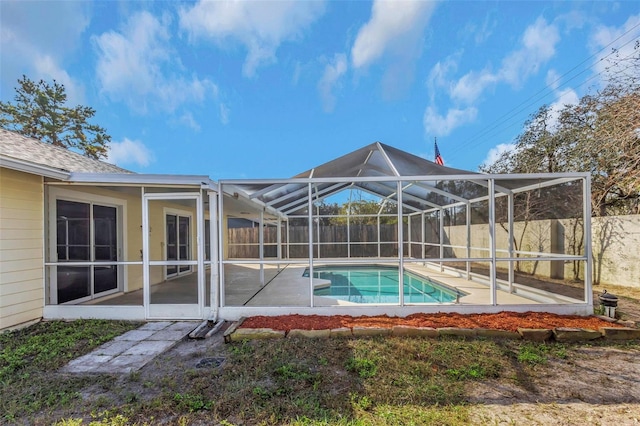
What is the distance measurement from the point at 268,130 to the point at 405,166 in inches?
642

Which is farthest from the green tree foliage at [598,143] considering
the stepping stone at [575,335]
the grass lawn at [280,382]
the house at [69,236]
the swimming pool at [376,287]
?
the house at [69,236]

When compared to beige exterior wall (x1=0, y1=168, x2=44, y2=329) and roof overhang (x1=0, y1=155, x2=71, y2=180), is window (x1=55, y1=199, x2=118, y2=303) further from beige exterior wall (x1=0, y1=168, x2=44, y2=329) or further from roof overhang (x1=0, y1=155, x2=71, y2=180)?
roof overhang (x1=0, y1=155, x2=71, y2=180)

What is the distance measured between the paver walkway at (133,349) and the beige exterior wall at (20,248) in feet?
5.88

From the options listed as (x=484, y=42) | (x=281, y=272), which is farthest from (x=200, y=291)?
(x=484, y=42)

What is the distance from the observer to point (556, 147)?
10008 mm

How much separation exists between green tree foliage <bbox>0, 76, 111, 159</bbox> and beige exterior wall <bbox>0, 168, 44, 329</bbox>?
18.2 m

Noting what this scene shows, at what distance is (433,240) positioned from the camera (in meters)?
8.98

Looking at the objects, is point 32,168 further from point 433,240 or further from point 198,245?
point 433,240

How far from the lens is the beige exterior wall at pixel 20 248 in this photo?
4430 millimetres

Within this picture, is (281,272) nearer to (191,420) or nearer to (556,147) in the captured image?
(191,420)

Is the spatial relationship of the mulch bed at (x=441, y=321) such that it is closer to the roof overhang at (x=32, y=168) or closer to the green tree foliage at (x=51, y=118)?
the roof overhang at (x=32, y=168)

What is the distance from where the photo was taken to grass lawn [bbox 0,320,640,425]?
98.6 inches

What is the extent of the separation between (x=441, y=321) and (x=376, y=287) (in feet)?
12.4

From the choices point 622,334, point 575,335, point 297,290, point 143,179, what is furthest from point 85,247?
point 622,334
